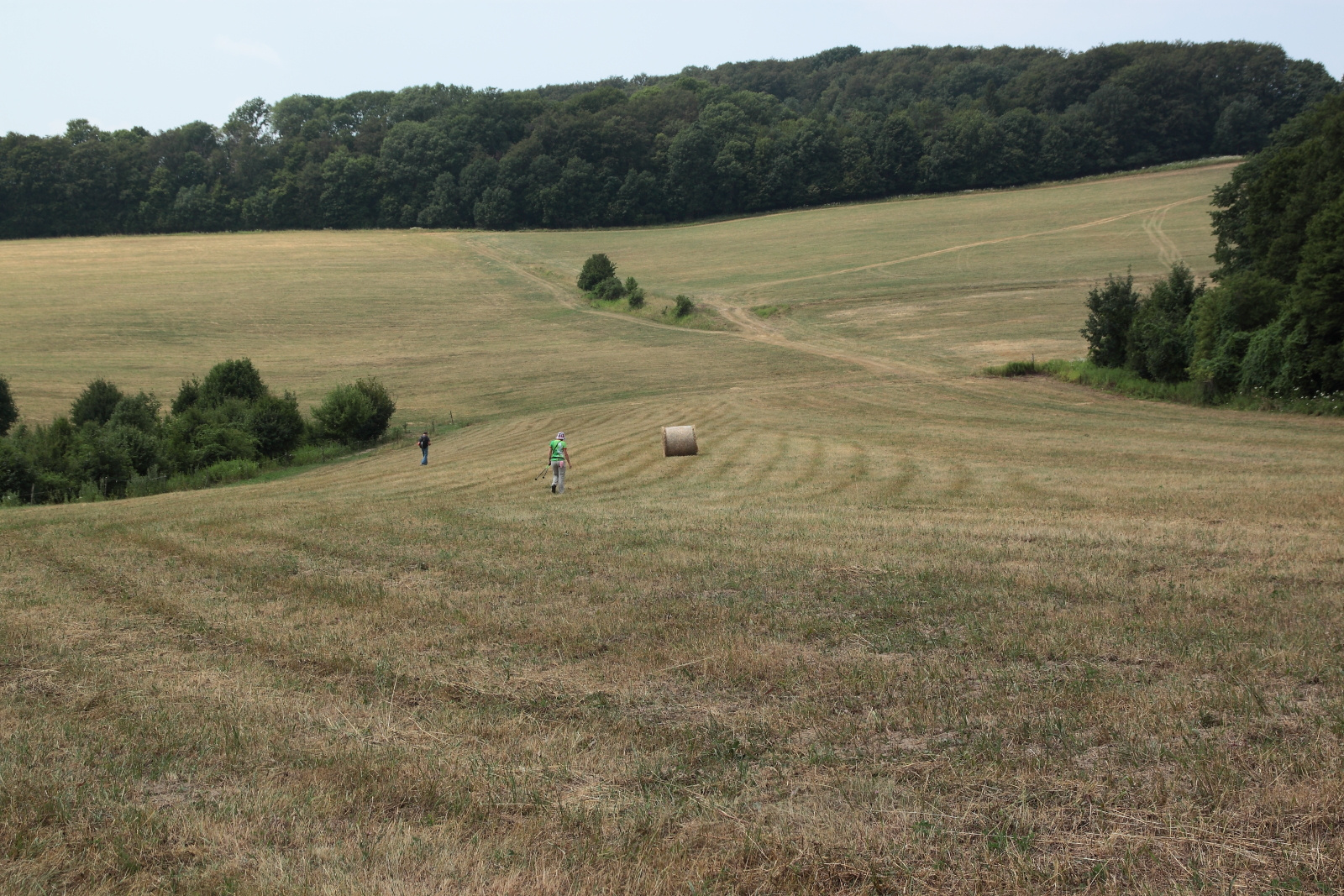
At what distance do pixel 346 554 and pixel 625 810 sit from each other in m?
9.16

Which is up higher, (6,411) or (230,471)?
(6,411)

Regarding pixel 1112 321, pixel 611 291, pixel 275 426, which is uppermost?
pixel 611 291

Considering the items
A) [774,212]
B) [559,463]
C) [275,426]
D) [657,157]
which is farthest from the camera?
[657,157]

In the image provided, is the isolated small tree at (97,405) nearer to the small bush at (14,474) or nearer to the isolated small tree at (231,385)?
the isolated small tree at (231,385)

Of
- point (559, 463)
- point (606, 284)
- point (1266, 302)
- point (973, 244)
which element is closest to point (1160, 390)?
point (1266, 302)

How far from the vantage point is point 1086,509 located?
1578 centimetres

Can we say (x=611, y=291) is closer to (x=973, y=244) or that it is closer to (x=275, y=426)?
(x=973, y=244)

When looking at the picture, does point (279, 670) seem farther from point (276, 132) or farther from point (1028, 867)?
point (276, 132)

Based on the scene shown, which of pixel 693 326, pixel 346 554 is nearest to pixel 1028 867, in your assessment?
pixel 346 554

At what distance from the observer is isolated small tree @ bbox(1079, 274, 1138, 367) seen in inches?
1743

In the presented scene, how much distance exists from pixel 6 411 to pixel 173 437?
14996mm

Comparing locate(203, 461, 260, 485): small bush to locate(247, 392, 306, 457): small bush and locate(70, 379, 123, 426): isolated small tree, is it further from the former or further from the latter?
locate(70, 379, 123, 426): isolated small tree

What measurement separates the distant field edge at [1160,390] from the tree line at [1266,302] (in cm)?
34

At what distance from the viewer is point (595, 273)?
8306 centimetres
